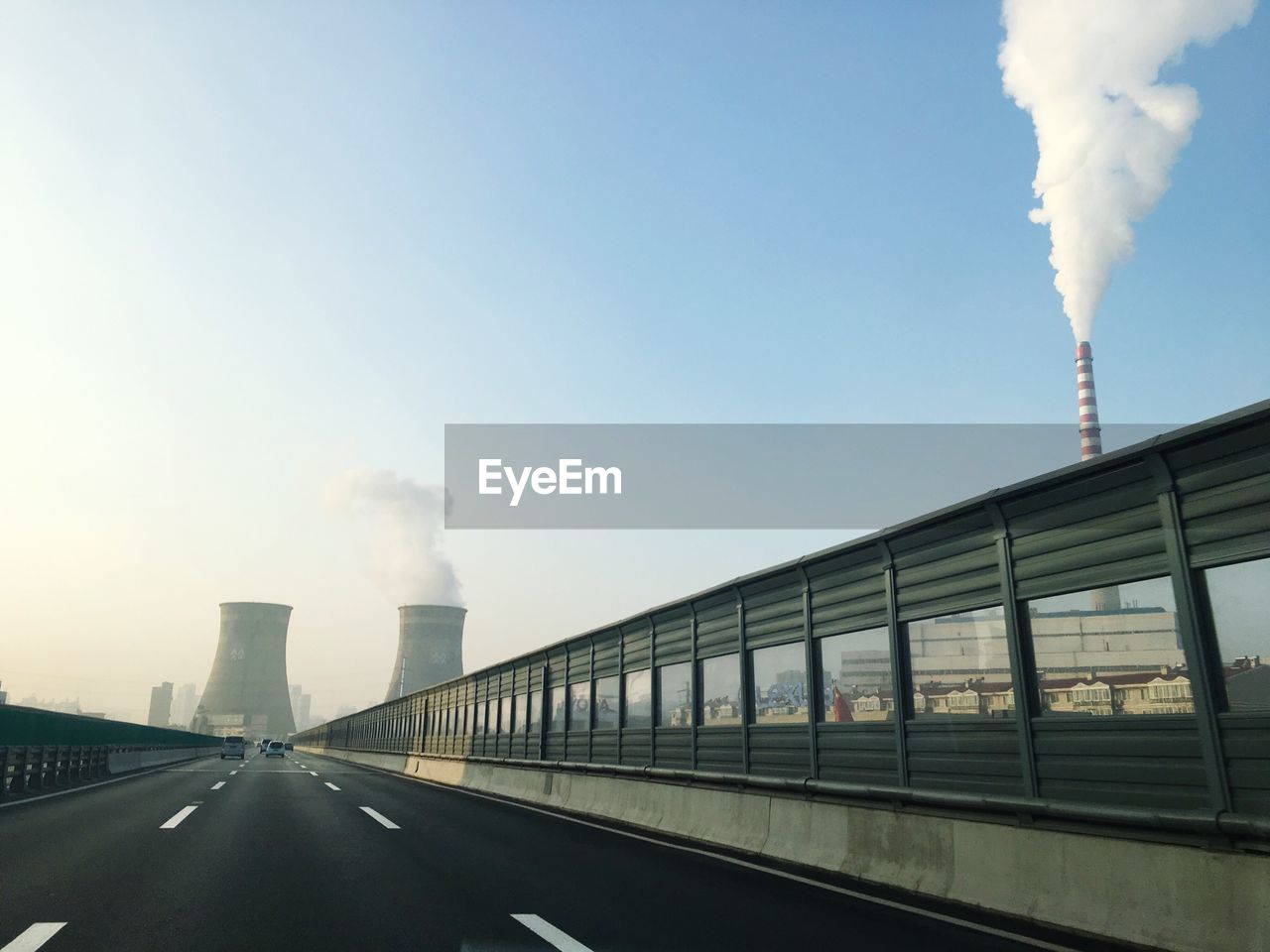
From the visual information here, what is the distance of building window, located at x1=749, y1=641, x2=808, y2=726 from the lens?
41.5 feet

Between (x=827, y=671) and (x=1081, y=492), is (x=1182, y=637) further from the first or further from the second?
(x=827, y=671)

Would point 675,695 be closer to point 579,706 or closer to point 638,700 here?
point 638,700

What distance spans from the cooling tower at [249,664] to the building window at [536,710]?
8910 centimetres

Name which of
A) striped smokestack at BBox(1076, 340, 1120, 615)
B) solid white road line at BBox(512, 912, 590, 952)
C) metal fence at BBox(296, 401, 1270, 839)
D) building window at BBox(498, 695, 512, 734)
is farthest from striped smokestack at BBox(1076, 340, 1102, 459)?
solid white road line at BBox(512, 912, 590, 952)

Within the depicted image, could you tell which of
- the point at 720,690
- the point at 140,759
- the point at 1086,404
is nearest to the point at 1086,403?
the point at 1086,404

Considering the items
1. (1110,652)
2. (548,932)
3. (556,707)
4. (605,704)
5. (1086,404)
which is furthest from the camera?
(1086,404)

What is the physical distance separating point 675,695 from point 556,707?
7540 mm

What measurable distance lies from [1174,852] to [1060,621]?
239 cm

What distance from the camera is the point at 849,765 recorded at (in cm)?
1115

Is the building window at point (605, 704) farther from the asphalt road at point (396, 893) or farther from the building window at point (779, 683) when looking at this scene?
the building window at point (779, 683)

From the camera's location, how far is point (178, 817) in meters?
15.0

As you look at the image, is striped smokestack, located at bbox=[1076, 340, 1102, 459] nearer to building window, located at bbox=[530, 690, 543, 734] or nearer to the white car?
building window, located at bbox=[530, 690, 543, 734]

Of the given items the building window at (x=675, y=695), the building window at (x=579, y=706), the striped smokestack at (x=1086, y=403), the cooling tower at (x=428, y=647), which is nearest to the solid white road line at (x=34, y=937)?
the building window at (x=675, y=695)

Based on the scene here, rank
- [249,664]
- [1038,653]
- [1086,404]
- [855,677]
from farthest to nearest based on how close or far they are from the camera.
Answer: [249,664]
[1086,404]
[855,677]
[1038,653]
